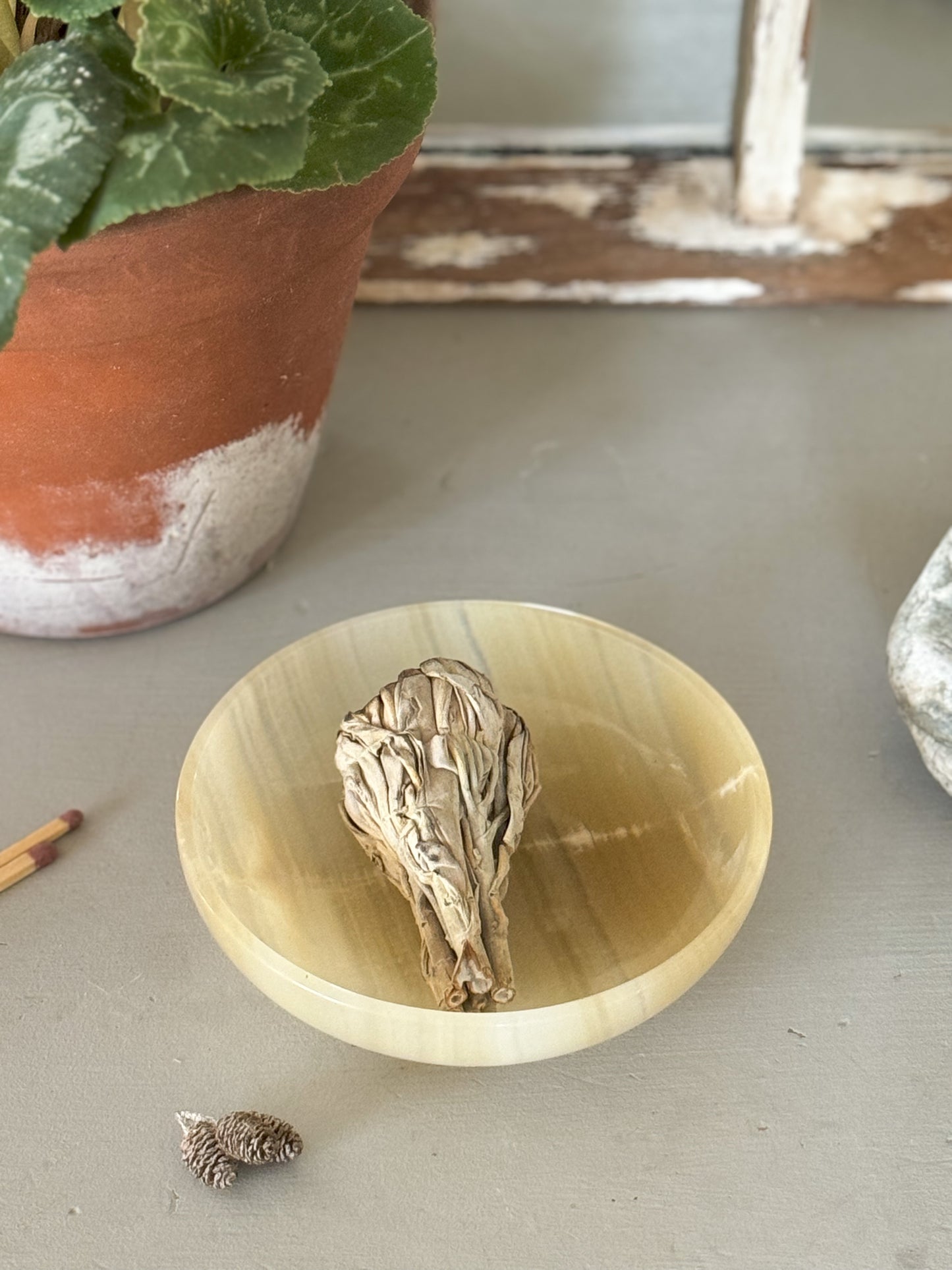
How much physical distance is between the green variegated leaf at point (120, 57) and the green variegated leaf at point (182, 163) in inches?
0.9

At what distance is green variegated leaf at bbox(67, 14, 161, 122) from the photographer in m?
0.48

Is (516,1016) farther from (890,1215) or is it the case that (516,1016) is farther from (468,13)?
(468,13)

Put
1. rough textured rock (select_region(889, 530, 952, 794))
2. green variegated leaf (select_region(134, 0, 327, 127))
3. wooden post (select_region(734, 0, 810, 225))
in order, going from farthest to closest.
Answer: wooden post (select_region(734, 0, 810, 225)) → rough textured rock (select_region(889, 530, 952, 794)) → green variegated leaf (select_region(134, 0, 327, 127))

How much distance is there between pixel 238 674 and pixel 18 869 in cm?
16

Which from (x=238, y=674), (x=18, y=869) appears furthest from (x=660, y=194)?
(x=18, y=869)

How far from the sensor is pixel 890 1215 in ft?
1.55

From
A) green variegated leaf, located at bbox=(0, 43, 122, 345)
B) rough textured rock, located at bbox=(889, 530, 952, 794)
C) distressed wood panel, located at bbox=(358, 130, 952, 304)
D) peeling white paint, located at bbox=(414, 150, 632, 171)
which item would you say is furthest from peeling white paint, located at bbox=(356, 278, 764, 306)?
green variegated leaf, located at bbox=(0, 43, 122, 345)

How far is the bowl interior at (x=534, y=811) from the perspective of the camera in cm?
49

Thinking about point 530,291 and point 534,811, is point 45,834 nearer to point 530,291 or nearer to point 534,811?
point 534,811

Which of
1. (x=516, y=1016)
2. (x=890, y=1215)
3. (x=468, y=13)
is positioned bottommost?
(x=890, y=1215)

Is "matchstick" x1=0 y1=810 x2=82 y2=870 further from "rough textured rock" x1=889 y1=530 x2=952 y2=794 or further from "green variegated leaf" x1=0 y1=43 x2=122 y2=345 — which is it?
"rough textured rock" x1=889 y1=530 x2=952 y2=794

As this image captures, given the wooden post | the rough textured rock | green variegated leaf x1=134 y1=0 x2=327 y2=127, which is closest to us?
green variegated leaf x1=134 y1=0 x2=327 y2=127

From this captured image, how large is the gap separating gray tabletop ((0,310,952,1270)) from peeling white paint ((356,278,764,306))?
0.31 ft

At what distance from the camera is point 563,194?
102 cm
